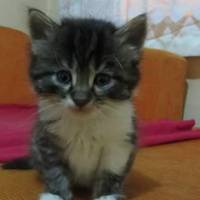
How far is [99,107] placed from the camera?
0.87m

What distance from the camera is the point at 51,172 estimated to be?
0.92 metres

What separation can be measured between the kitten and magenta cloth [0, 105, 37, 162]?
170 mm

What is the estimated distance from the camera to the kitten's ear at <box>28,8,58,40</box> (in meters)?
0.94

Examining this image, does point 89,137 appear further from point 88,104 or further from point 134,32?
point 134,32

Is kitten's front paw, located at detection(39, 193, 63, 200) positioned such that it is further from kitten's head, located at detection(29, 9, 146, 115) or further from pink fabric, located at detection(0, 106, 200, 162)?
pink fabric, located at detection(0, 106, 200, 162)

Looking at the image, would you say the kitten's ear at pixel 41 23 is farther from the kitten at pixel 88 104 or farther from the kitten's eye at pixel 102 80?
the kitten's eye at pixel 102 80

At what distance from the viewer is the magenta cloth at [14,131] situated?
1.37 metres

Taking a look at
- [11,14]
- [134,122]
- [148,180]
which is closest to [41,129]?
[134,122]

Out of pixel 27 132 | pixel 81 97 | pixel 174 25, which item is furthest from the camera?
pixel 174 25

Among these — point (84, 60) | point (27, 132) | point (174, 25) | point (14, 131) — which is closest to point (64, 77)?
point (84, 60)

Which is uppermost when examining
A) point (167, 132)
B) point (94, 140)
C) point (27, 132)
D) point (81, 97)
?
point (81, 97)

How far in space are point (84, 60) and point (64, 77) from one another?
54mm

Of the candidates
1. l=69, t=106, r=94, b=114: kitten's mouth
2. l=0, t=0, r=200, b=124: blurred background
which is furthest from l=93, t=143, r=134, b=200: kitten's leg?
l=0, t=0, r=200, b=124: blurred background

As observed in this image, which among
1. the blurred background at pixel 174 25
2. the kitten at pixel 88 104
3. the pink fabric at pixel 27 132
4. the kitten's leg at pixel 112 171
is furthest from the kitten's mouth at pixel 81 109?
the blurred background at pixel 174 25
